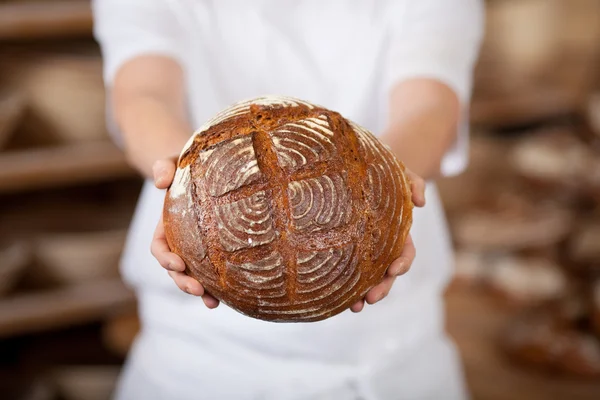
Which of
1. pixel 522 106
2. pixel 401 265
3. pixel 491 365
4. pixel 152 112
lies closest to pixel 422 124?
pixel 401 265

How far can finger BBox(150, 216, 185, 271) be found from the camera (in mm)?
923

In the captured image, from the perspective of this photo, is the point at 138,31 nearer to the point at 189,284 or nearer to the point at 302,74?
the point at 302,74

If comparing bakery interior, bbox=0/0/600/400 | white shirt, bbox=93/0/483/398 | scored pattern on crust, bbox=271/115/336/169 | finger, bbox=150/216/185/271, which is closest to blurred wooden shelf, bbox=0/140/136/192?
bakery interior, bbox=0/0/600/400

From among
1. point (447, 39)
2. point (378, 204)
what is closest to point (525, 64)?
point (447, 39)

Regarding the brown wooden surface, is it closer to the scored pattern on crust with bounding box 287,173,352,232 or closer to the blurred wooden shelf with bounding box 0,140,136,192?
the blurred wooden shelf with bounding box 0,140,136,192

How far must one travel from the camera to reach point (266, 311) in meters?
0.92

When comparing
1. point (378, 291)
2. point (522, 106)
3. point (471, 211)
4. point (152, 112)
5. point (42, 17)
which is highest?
point (152, 112)

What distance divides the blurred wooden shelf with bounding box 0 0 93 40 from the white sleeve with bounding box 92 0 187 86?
1.21 meters

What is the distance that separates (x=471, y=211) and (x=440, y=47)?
180 cm

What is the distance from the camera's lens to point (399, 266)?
92 centimetres

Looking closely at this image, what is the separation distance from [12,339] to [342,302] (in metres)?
2.38

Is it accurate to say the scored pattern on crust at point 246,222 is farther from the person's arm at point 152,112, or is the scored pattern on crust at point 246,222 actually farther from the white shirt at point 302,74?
the white shirt at point 302,74

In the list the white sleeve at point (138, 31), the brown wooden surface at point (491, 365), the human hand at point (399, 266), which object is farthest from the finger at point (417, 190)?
the brown wooden surface at point (491, 365)

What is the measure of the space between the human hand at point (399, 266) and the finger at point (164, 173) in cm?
28
